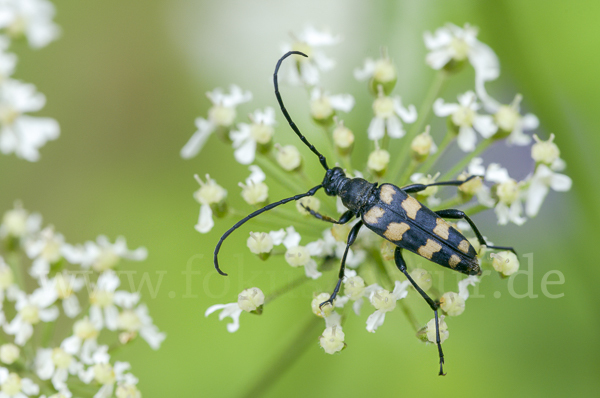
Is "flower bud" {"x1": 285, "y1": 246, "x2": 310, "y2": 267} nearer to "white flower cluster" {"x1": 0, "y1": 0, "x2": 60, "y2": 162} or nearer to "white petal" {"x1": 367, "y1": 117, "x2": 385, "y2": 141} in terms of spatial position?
"white petal" {"x1": 367, "y1": 117, "x2": 385, "y2": 141}

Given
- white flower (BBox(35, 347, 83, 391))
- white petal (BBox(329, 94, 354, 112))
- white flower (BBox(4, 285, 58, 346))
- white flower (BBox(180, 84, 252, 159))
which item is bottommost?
white flower (BBox(35, 347, 83, 391))

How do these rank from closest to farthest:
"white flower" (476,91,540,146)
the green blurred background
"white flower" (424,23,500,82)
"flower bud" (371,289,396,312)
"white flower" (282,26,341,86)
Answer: "flower bud" (371,289,396,312) < "white flower" (476,91,540,146) < "white flower" (424,23,500,82) < "white flower" (282,26,341,86) < the green blurred background

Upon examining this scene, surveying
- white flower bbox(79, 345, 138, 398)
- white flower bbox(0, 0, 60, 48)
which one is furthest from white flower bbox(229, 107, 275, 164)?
white flower bbox(79, 345, 138, 398)

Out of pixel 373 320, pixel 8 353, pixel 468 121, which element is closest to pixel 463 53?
pixel 468 121

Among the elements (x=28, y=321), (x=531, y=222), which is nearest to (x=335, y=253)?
(x=28, y=321)

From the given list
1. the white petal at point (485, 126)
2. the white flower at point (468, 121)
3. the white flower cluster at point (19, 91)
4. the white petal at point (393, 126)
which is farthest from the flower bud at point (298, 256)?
the white flower cluster at point (19, 91)

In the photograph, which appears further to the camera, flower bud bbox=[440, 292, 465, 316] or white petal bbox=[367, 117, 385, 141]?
white petal bbox=[367, 117, 385, 141]

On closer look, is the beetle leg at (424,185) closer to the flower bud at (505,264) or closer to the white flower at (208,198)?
the flower bud at (505,264)

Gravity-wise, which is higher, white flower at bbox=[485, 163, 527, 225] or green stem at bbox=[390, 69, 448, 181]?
green stem at bbox=[390, 69, 448, 181]

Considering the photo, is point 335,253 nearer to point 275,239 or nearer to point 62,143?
point 275,239
